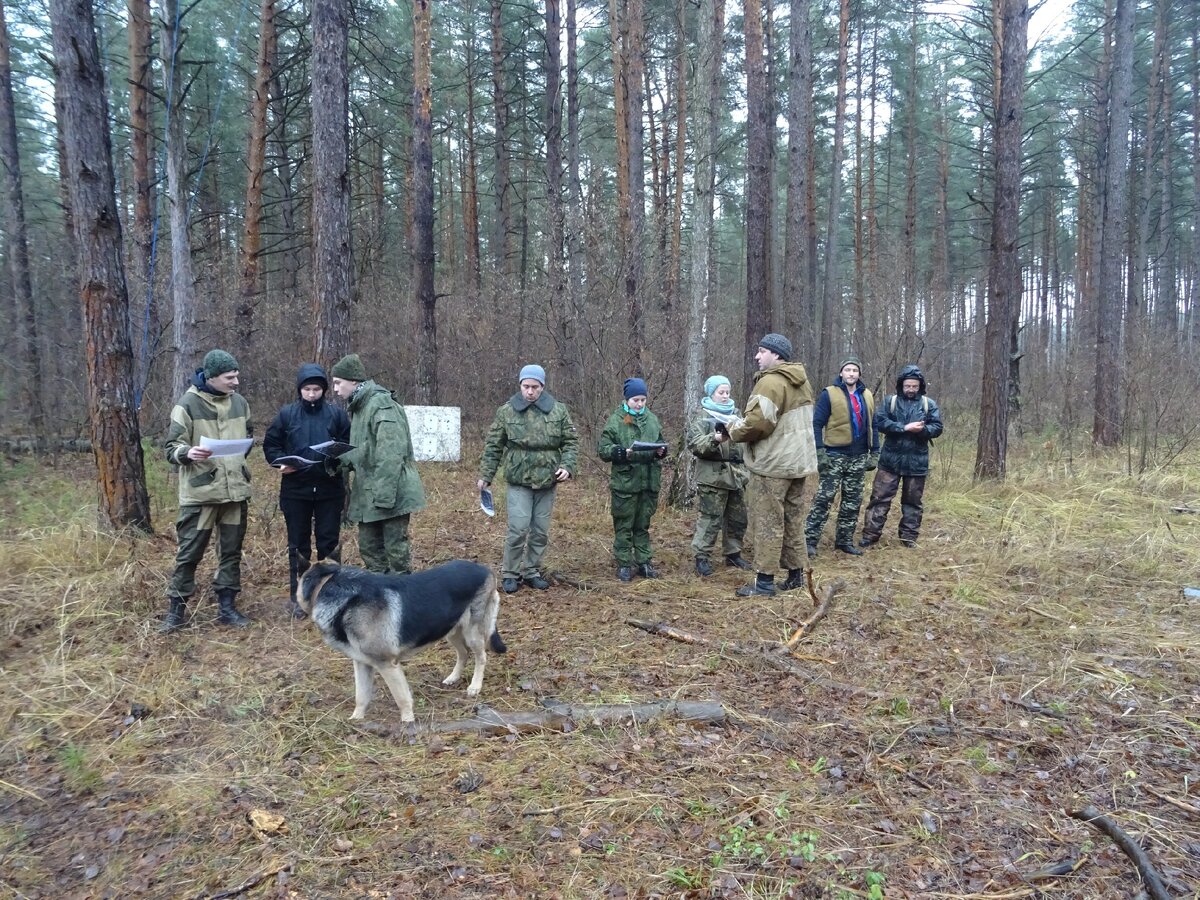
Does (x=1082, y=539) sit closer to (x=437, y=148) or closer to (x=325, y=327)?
(x=325, y=327)

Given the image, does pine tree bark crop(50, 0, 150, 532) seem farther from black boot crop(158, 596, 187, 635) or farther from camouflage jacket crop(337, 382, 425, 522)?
camouflage jacket crop(337, 382, 425, 522)

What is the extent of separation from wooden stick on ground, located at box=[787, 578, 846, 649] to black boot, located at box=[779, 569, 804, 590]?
338 mm

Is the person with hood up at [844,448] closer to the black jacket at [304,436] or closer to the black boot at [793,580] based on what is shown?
the black boot at [793,580]

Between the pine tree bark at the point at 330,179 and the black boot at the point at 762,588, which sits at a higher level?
the pine tree bark at the point at 330,179

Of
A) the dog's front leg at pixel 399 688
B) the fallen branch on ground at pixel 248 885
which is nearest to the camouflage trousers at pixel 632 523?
the dog's front leg at pixel 399 688

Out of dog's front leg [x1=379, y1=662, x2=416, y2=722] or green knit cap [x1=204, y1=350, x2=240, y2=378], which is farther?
green knit cap [x1=204, y1=350, x2=240, y2=378]

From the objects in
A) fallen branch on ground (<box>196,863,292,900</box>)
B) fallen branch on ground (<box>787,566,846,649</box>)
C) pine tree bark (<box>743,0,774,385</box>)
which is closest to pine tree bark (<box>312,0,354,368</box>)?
pine tree bark (<box>743,0,774,385</box>)

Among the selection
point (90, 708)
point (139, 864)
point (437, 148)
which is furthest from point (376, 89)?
point (139, 864)

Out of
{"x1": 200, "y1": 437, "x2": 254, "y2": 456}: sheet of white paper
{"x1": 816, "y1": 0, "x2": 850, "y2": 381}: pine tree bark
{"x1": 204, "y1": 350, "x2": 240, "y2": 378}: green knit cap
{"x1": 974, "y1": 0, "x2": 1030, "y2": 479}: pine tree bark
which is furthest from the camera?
{"x1": 816, "y1": 0, "x2": 850, "y2": 381}: pine tree bark

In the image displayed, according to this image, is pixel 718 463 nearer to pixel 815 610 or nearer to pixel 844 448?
pixel 844 448

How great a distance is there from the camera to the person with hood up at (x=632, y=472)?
6.74 meters

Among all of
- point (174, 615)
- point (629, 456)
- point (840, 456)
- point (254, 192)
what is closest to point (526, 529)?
point (629, 456)

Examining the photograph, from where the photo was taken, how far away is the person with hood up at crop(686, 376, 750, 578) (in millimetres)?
6840

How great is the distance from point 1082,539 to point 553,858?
739 cm
